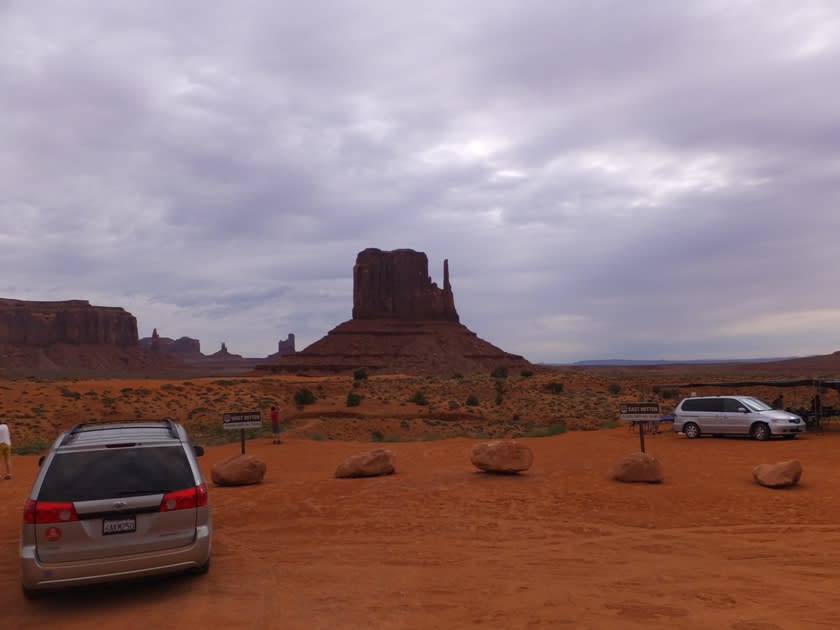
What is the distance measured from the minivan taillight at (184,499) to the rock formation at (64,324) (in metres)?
147

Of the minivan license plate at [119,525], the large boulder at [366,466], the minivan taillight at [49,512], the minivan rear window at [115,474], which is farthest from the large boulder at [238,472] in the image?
the minivan taillight at [49,512]

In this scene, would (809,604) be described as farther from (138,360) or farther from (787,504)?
(138,360)

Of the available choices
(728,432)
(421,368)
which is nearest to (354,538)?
(728,432)

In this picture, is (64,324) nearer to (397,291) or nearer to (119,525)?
(397,291)

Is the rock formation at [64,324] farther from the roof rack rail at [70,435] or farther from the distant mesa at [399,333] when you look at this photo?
the roof rack rail at [70,435]

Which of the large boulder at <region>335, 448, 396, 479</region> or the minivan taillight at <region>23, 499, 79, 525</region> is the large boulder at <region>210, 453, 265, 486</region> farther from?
the minivan taillight at <region>23, 499, 79, 525</region>

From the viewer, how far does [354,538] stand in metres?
10.1

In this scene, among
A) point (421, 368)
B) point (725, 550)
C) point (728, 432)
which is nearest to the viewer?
point (725, 550)

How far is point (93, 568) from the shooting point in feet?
21.5

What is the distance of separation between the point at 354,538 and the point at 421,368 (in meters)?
88.6

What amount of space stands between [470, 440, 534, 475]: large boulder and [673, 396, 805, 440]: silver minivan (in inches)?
475

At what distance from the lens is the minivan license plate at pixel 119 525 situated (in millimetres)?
6664

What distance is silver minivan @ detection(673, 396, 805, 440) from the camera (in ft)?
74.9

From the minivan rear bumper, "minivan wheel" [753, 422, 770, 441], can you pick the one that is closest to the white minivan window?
"minivan wheel" [753, 422, 770, 441]
